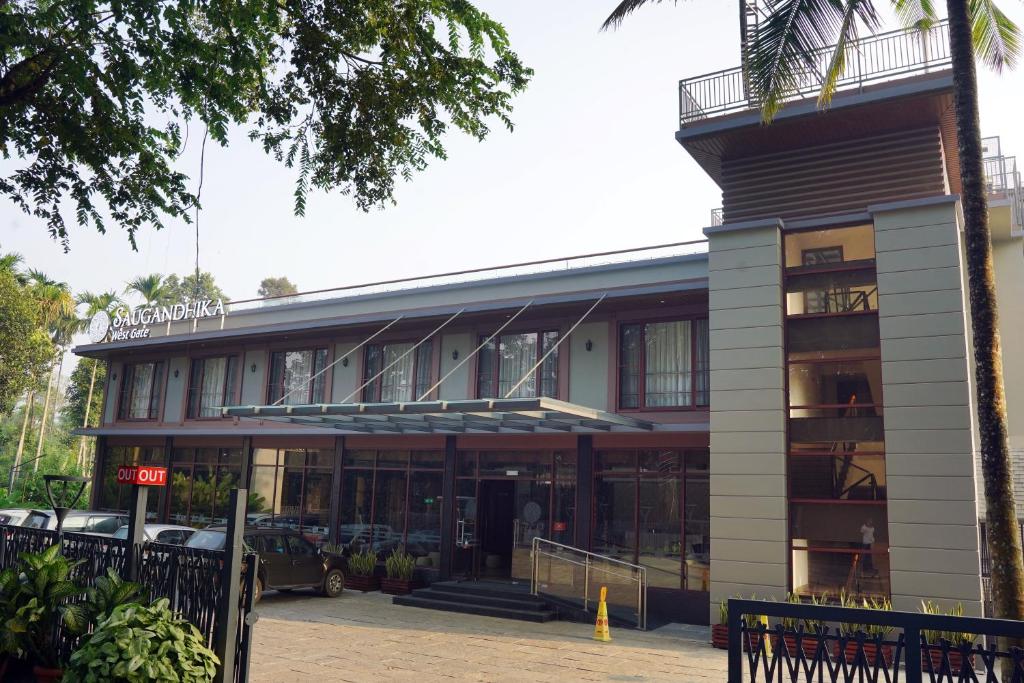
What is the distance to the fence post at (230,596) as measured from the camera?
25.9 feet

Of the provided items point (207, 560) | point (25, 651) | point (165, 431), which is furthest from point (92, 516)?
point (207, 560)

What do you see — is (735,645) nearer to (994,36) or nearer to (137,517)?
(137,517)

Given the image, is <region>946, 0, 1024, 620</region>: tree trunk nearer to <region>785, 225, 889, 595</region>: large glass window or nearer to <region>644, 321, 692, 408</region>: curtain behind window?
<region>785, 225, 889, 595</region>: large glass window

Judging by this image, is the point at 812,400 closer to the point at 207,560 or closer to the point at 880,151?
the point at 880,151

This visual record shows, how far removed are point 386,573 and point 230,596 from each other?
477 inches

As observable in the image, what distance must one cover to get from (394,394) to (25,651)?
502 inches

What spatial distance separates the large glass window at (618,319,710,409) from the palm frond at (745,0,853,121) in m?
6.27

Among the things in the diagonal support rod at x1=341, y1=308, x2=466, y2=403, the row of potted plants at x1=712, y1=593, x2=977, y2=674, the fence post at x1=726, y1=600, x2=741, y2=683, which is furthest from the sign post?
the diagonal support rod at x1=341, y1=308, x2=466, y2=403

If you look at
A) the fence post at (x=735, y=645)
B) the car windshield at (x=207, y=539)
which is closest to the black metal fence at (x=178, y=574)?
the fence post at (x=735, y=645)

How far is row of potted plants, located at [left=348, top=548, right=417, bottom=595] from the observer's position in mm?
18969

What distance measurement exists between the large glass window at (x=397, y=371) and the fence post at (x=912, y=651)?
15.9m

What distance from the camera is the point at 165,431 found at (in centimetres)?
2536

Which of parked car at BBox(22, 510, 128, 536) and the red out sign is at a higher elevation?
the red out sign

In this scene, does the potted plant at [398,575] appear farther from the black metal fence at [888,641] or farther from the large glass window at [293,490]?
the black metal fence at [888,641]
